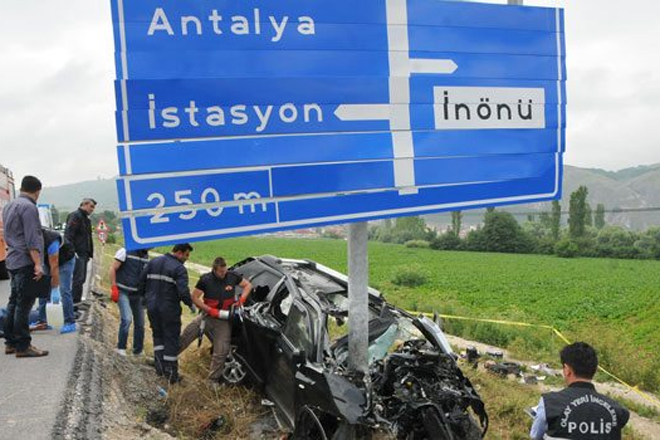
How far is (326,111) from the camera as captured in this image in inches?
144

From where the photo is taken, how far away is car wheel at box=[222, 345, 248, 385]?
6379 mm

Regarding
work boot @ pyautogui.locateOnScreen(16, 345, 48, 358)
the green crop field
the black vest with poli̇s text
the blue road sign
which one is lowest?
the green crop field

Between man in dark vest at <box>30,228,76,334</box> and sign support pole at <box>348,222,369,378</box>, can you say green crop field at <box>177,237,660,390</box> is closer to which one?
sign support pole at <box>348,222,369,378</box>

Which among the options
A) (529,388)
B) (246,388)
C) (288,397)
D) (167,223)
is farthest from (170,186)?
(529,388)

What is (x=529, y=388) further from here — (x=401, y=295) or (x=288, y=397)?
(x=401, y=295)

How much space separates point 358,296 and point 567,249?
60.8 m

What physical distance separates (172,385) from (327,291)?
2.11 metres

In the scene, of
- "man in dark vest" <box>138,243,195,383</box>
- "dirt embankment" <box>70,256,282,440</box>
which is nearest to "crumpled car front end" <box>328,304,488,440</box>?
"dirt embankment" <box>70,256,282,440</box>

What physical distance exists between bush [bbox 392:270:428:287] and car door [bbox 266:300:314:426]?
77.6 ft

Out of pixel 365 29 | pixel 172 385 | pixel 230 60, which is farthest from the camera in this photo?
pixel 172 385

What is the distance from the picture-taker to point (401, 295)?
79.2 feet

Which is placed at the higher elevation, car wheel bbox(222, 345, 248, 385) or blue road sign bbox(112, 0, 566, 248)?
blue road sign bbox(112, 0, 566, 248)

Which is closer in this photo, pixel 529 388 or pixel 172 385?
pixel 172 385

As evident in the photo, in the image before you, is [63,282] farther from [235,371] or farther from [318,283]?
[318,283]
